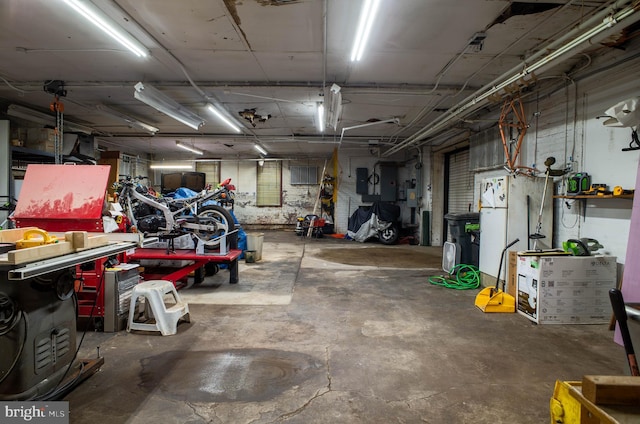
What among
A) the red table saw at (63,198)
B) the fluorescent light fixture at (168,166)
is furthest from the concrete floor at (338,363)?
the fluorescent light fixture at (168,166)

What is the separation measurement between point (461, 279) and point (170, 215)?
4.73 meters

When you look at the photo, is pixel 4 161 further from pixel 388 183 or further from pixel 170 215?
pixel 388 183

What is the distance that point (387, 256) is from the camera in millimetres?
7492

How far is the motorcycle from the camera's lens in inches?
179

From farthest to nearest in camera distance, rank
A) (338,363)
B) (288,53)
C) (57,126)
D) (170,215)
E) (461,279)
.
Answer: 1. (57,126)
2. (461,279)
3. (170,215)
4. (288,53)
5. (338,363)

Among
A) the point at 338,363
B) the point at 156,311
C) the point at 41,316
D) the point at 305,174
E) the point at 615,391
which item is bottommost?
the point at 338,363

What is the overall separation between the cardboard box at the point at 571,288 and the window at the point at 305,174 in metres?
9.81

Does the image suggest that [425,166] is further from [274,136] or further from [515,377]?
[515,377]

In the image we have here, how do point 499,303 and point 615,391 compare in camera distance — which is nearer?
point 615,391

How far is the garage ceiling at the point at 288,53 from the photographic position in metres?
3.15

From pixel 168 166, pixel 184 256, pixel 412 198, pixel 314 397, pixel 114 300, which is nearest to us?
pixel 314 397

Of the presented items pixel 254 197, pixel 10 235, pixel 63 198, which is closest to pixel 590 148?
pixel 10 235

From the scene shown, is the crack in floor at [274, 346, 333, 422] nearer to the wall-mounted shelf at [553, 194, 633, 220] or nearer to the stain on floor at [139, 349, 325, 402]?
the stain on floor at [139, 349, 325, 402]

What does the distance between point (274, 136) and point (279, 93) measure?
12.4 ft
